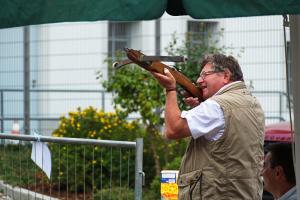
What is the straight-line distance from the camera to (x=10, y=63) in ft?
48.0

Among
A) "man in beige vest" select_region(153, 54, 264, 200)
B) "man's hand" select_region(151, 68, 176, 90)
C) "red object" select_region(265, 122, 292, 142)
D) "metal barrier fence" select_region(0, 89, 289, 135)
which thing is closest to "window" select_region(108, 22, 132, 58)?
"metal barrier fence" select_region(0, 89, 289, 135)

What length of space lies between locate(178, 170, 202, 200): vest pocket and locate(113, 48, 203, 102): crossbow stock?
0.49 meters

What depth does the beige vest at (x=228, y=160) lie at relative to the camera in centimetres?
466

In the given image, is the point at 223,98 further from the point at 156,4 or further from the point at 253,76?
the point at 253,76

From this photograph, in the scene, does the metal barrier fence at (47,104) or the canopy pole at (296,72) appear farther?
the metal barrier fence at (47,104)

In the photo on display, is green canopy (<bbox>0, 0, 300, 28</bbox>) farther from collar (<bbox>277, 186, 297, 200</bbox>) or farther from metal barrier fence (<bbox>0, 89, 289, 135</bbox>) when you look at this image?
metal barrier fence (<bbox>0, 89, 289, 135</bbox>)

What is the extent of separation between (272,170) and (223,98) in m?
0.86

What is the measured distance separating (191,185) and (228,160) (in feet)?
0.86

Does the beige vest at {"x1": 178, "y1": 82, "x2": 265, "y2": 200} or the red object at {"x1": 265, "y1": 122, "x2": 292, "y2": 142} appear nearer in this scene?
the beige vest at {"x1": 178, "y1": 82, "x2": 265, "y2": 200}

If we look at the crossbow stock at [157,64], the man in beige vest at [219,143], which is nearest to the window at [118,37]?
the crossbow stock at [157,64]

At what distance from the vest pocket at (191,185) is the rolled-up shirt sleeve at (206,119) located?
24 cm

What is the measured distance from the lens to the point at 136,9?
3836 mm

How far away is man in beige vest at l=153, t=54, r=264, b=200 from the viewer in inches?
181

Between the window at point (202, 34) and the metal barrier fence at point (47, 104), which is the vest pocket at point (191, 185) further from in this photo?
the metal barrier fence at point (47, 104)
